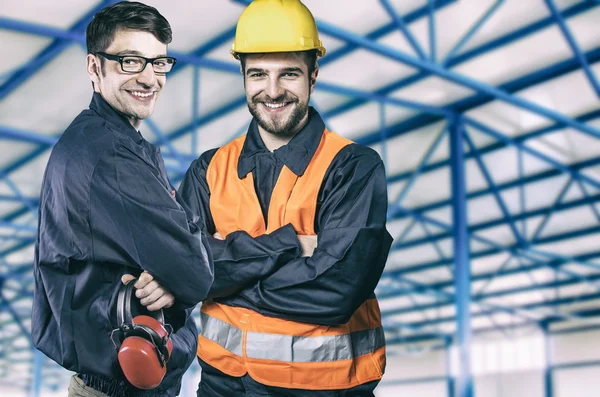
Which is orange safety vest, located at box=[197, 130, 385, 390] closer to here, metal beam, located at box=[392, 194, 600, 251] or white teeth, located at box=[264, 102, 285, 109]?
white teeth, located at box=[264, 102, 285, 109]

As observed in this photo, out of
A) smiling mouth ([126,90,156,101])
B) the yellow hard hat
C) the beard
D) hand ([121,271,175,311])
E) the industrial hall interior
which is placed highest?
the industrial hall interior

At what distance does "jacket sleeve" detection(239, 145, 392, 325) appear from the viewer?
2.77m

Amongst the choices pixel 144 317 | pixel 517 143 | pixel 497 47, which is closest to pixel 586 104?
pixel 517 143

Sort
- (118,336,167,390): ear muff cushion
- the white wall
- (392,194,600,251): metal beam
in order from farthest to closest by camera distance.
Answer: the white wall
(392,194,600,251): metal beam
(118,336,167,390): ear muff cushion

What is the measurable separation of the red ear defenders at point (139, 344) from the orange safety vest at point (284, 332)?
384mm

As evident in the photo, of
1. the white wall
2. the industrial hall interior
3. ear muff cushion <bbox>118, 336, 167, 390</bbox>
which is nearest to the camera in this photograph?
ear muff cushion <bbox>118, 336, 167, 390</bbox>

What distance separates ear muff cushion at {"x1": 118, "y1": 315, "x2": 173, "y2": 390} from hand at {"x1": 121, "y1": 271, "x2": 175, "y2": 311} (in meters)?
0.07

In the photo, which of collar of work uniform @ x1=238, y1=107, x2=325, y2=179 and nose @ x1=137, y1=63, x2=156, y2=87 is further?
collar of work uniform @ x1=238, y1=107, x2=325, y2=179

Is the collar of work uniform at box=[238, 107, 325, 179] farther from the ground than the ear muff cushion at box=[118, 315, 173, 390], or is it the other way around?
the collar of work uniform at box=[238, 107, 325, 179]

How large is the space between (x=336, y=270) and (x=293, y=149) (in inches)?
23.9

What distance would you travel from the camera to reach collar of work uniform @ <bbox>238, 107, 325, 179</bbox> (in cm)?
304

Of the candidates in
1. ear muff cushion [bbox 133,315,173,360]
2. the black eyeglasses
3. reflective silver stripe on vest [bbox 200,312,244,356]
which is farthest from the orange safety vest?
the black eyeglasses

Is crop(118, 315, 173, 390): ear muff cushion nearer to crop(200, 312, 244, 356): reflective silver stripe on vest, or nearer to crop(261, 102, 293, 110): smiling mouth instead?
crop(200, 312, 244, 356): reflective silver stripe on vest

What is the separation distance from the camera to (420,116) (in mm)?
13750
